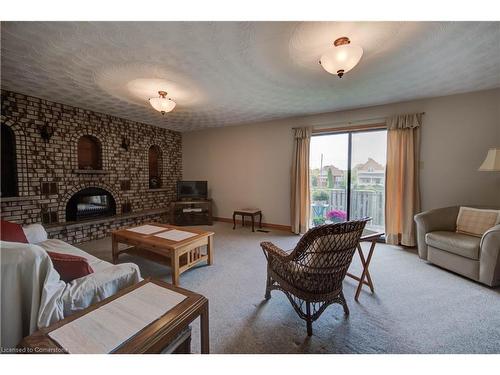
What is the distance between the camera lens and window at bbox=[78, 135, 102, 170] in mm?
3752

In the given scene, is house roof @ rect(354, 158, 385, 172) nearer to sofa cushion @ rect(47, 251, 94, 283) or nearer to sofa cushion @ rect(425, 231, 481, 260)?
sofa cushion @ rect(425, 231, 481, 260)

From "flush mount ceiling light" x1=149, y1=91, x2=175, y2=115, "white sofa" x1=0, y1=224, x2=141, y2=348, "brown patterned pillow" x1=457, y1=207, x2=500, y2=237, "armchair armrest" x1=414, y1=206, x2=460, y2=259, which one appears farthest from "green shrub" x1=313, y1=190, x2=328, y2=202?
"white sofa" x1=0, y1=224, x2=141, y2=348

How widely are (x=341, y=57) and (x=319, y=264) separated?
1691mm

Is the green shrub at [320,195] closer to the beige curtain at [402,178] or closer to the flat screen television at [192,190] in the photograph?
the beige curtain at [402,178]

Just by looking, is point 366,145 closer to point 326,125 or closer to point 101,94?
point 326,125

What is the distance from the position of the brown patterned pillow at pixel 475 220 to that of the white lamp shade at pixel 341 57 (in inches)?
97.2

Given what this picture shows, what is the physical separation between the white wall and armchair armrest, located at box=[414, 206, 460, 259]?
18.3 inches

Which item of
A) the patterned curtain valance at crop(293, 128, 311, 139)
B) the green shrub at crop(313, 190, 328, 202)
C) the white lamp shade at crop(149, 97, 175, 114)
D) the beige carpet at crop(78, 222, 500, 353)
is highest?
the white lamp shade at crop(149, 97, 175, 114)

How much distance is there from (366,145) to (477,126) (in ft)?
4.47

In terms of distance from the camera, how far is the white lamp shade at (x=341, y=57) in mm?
1689

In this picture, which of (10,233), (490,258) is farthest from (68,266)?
(490,258)

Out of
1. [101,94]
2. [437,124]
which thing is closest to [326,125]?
[437,124]

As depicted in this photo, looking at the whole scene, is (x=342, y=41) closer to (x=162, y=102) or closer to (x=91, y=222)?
(x=162, y=102)

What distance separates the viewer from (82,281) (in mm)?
1315
